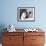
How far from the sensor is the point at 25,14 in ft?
13.6

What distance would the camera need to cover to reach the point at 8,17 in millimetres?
4148

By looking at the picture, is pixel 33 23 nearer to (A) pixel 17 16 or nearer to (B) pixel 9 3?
(A) pixel 17 16

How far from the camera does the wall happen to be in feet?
13.5

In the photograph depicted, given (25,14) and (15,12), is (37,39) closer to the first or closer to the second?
(25,14)

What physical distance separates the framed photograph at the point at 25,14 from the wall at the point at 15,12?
Answer: 0.31 ft

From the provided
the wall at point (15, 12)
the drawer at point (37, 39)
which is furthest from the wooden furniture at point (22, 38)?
the wall at point (15, 12)

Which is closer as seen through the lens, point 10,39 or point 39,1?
point 10,39

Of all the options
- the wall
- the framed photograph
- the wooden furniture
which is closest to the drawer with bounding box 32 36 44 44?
the wooden furniture

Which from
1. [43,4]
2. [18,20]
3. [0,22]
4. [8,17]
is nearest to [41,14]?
[43,4]

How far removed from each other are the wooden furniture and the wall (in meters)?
0.55

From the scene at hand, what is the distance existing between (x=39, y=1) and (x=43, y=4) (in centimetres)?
16

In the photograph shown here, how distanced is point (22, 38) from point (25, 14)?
2.80 feet

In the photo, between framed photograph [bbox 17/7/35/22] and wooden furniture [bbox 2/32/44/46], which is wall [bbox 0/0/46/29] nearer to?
framed photograph [bbox 17/7/35/22]

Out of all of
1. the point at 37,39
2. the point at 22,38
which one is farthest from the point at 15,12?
the point at 37,39
